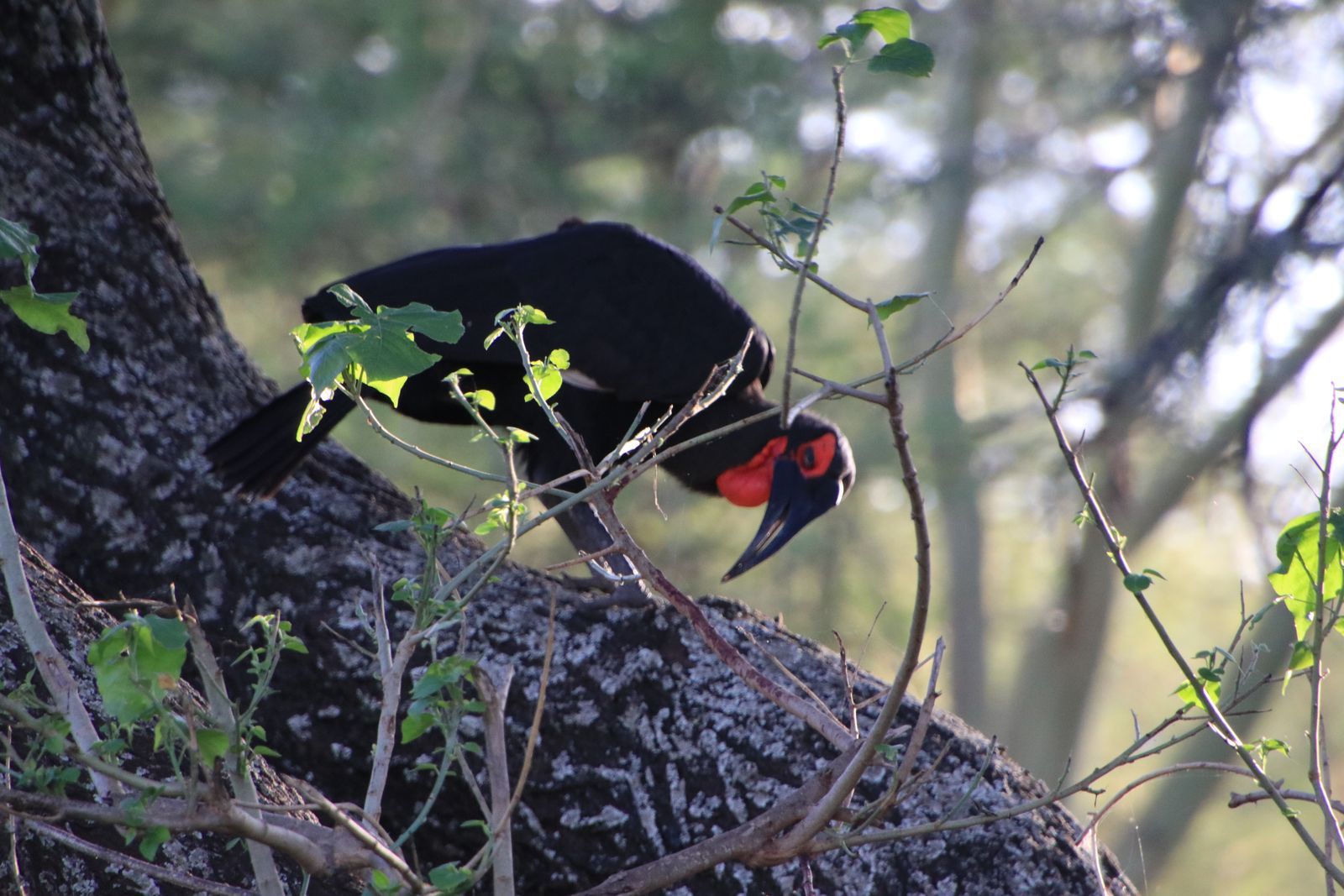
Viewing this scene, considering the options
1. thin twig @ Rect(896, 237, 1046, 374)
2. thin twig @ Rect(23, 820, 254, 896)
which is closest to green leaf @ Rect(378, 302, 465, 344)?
thin twig @ Rect(896, 237, 1046, 374)

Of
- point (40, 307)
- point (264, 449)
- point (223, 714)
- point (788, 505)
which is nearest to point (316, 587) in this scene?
point (264, 449)

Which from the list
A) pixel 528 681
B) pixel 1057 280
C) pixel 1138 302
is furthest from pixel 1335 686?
pixel 528 681

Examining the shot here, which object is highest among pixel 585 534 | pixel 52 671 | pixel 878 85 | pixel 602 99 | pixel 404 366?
pixel 878 85

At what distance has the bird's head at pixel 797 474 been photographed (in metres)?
3.14

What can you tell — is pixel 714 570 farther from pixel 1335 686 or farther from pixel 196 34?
pixel 1335 686

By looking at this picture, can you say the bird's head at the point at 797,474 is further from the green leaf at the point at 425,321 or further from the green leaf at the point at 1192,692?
the green leaf at the point at 425,321

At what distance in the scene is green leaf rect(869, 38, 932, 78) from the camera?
1130mm

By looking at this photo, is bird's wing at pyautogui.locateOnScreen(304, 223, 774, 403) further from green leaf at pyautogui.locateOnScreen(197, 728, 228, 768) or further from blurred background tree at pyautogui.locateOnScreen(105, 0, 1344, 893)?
blurred background tree at pyautogui.locateOnScreen(105, 0, 1344, 893)

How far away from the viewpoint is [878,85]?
8336 mm

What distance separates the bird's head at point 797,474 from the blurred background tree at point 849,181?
282cm

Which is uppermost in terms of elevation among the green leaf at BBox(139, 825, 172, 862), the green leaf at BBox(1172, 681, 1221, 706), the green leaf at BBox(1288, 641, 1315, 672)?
the green leaf at BBox(1288, 641, 1315, 672)

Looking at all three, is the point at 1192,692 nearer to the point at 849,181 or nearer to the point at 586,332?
the point at 586,332

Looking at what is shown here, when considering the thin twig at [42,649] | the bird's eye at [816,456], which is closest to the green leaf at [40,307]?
Result: the thin twig at [42,649]

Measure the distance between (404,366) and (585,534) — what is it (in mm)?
1876
